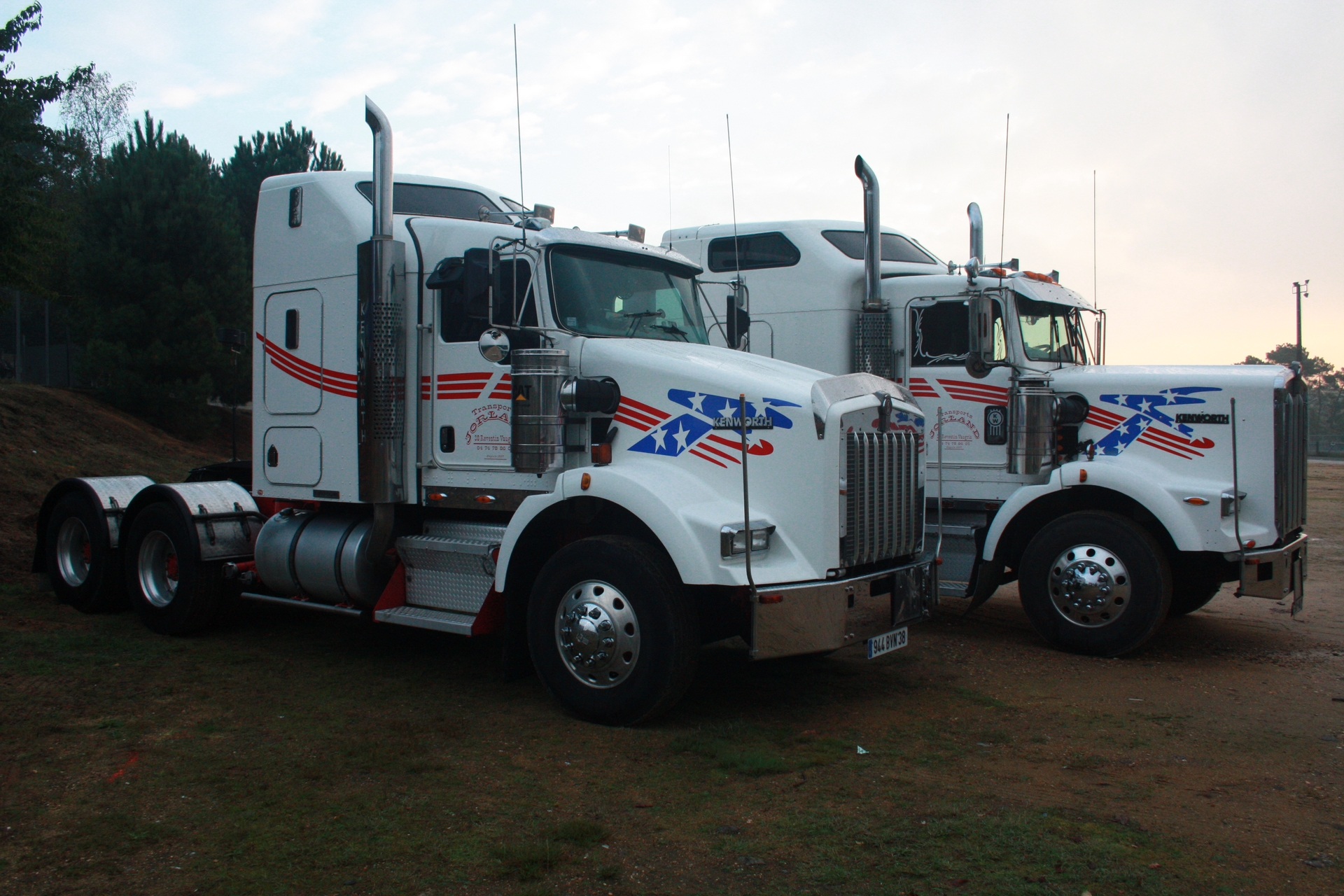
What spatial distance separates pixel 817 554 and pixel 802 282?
4.61 meters

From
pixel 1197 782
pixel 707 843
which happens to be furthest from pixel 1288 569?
pixel 707 843

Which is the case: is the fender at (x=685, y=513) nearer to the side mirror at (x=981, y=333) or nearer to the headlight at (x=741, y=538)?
the headlight at (x=741, y=538)

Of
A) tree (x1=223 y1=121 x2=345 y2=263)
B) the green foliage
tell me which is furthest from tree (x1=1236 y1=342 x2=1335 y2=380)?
tree (x1=223 y1=121 x2=345 y2=263)

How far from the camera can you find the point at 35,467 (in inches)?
698

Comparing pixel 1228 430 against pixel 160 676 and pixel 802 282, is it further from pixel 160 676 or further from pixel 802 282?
pixel 160 676

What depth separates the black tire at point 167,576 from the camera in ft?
27.3

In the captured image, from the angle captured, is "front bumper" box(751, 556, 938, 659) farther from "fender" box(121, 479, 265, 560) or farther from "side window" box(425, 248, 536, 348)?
"fender" box(121, 479, 265, 560)

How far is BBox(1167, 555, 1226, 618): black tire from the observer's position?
8.46 metres

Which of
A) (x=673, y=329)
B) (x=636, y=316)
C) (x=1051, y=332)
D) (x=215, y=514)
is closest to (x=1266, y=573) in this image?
(x=1051, y=332)

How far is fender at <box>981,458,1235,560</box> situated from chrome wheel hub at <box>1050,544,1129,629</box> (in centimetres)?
47

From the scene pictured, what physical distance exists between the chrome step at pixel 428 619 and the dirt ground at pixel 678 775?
17.2 inches

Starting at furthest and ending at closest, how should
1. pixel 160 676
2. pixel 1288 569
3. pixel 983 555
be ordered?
pixel 983 555
pixel 1288 569
pixel 160 676

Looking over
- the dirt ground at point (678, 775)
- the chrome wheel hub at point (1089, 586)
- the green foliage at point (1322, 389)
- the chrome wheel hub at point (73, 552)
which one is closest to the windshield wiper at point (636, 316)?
the dirt ground at point (678, 775)

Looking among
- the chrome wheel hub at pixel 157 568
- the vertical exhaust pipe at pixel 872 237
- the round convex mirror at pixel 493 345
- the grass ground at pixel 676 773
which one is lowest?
the grass ground at pixel 676 773
